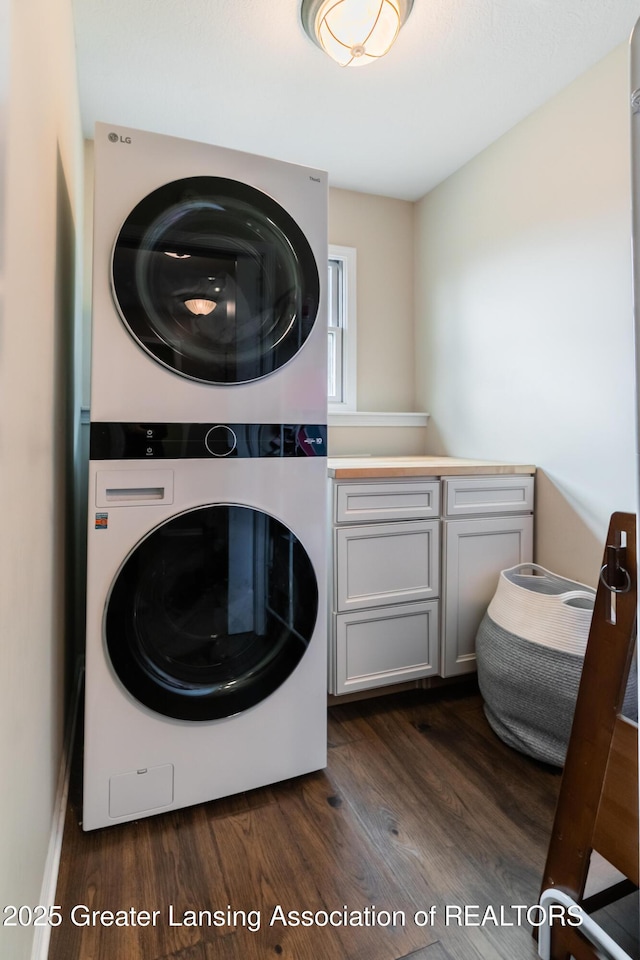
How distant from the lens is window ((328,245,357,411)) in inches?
107

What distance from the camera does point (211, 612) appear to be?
134 cm

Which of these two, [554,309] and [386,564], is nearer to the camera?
[386,564]

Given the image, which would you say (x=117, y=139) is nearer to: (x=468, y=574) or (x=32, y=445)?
(x=32, y=445)

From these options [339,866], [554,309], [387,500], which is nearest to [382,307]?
[554,309]

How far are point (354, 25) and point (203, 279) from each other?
958 millimetres

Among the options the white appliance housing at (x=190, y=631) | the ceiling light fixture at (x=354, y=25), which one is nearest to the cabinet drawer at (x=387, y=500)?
the white appliance housing at (x=190, y=631)

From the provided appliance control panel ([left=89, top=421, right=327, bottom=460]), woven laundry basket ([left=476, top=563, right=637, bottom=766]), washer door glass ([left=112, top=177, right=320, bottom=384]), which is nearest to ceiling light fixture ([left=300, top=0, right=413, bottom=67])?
washer door glass ([left=112, top=177, right=320, bottom=384])

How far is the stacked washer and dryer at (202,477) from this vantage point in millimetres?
1206

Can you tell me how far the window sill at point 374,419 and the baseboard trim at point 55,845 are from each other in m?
1.74

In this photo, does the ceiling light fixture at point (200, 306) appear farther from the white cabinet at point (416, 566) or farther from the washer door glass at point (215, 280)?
the white cabinet at point (416, 566)

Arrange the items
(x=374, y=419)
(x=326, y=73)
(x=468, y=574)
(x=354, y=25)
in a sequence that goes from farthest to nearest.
→ 1. (x=374, y=419)
2. (x=468, y=574)
3. (x=326, y=73)
4. (x=354, y=25)

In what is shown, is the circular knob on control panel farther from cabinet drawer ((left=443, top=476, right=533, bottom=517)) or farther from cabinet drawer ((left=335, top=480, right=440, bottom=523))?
cabinet drawer ((left=443, top=476, right=533, bottom=517))

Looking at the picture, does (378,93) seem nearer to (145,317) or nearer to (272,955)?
(145,317)

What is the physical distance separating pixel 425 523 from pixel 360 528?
280 millimetres
